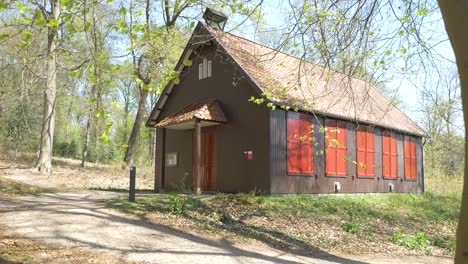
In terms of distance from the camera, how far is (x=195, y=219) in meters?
11.3

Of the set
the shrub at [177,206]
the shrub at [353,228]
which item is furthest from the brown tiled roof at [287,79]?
the shrub at [177,206]

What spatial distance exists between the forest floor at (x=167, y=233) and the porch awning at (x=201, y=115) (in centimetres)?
322

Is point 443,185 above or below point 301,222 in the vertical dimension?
above

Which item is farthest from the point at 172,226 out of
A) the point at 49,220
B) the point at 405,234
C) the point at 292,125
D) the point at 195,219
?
the point at 405,234

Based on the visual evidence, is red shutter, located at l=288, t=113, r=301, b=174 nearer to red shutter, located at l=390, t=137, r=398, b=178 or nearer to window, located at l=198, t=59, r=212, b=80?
window, located at l=198, t=59, r=212, b=80

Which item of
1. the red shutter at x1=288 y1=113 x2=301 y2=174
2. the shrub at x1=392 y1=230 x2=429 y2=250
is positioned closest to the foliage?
the red shutter at x1=288 y1=113 x2=301 y2=174

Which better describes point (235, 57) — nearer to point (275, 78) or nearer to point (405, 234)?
point (275, 78)

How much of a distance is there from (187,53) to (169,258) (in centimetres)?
1156

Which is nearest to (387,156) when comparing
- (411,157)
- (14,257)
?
(411,157)

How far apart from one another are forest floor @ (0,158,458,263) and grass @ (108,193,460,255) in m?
0.03

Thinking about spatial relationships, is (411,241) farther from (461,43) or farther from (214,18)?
(214,18)

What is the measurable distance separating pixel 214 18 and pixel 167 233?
1114 centimetres

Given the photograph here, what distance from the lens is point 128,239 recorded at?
27.9 ft

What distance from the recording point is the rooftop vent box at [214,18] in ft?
58.3
